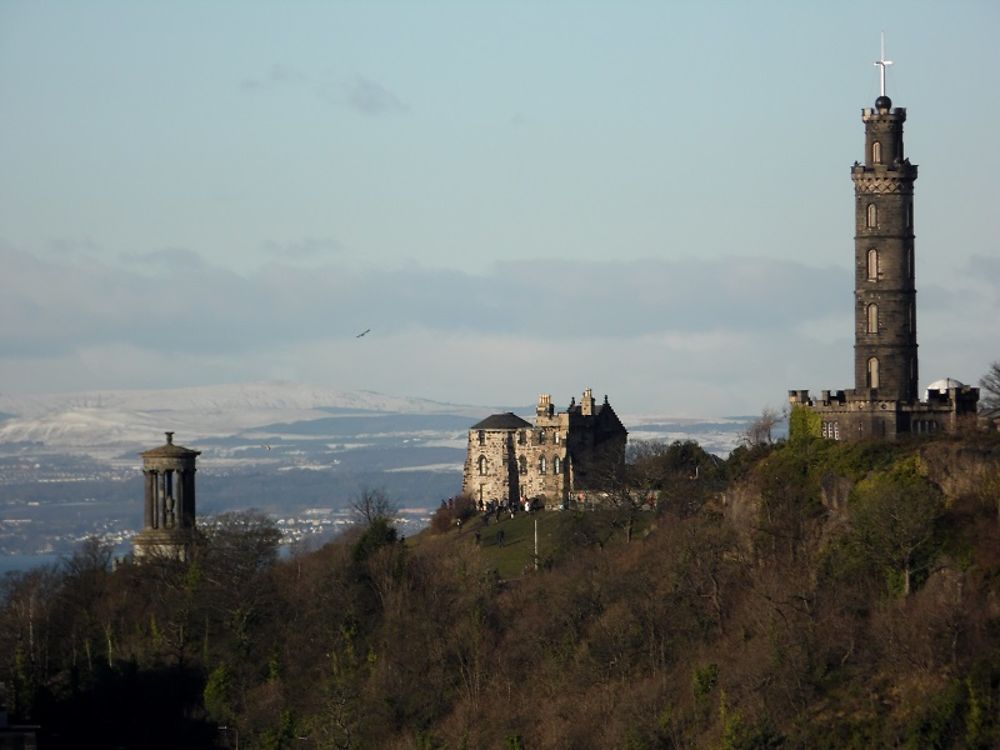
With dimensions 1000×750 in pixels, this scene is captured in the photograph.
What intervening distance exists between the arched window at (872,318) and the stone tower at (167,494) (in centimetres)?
3814

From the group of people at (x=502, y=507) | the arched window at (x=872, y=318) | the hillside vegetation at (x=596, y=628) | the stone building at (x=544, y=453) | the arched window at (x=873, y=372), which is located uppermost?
the arched window at (x=872, y=318)

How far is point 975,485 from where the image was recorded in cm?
9462

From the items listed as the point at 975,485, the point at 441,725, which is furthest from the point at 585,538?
the point at 975,485

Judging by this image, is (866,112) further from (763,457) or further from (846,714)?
(846,714)

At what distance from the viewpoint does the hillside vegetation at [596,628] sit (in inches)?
3489

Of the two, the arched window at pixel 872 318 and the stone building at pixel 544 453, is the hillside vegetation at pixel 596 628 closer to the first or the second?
the arched window at pixel 872 318

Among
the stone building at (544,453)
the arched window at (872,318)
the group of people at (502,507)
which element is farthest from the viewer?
the stone building at (544,453)

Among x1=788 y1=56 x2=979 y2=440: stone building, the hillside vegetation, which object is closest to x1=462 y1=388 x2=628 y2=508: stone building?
the hillside vegetation

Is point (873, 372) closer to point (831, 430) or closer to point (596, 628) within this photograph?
point (831, 430)

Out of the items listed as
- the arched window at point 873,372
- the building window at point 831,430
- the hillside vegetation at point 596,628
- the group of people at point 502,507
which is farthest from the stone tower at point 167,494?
the arched window at point 873,372

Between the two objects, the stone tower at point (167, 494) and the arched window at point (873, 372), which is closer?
the arched window at point (873, 372)

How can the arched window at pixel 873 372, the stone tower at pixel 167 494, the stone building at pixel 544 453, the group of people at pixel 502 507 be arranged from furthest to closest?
the stone building at pixel 544 453, the group of people at pixel 502 507, the stone tower at pixel 167 494, the arched window at pixel 873 372

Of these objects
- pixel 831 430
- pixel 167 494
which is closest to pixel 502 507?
Answer: pixel 167 494

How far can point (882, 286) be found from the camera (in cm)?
10856
